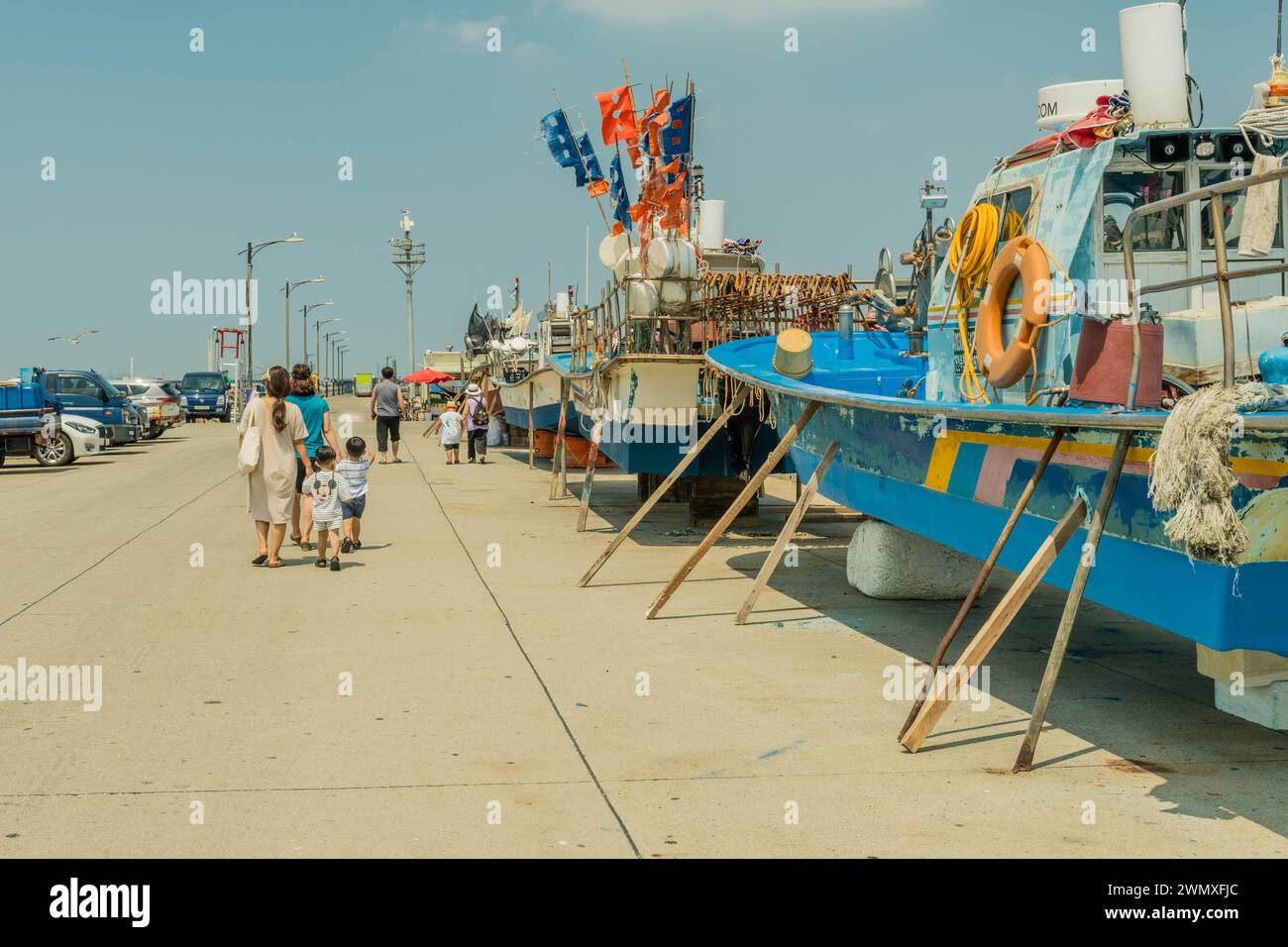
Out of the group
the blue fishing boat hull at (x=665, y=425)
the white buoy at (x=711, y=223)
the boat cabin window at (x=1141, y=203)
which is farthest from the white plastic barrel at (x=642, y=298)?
the boat cabin window at (x=1141, y=203)

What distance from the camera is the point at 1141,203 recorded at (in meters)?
6.98

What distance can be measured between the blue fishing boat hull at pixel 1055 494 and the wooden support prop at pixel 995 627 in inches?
6.4

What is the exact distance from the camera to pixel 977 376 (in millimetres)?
8023

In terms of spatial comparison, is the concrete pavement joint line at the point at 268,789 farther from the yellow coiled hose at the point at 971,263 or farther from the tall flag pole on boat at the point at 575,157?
the tall flag pole on boat at the point at 575,157

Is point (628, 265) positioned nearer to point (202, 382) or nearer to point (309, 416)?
point (309, 416)

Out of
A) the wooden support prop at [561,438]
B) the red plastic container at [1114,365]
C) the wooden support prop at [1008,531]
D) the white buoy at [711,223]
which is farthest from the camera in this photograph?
the wooden support prop at [561,438]

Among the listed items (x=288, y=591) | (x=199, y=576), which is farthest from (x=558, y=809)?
(x=199, y=576)

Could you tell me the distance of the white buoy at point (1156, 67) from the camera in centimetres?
693

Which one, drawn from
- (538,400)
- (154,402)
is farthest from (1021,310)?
(154,402)

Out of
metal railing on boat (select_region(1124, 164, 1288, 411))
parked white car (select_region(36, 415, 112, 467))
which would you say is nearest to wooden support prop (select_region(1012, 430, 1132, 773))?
metal railing on boat (select_region(1124, 164, 1288, 411))

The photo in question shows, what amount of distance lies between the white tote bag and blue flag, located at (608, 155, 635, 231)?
15.9 ft

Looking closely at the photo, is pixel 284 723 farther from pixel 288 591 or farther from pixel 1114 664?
pixel 1114 664

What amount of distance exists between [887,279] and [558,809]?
748 cm

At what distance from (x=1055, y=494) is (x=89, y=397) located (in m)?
26.6
